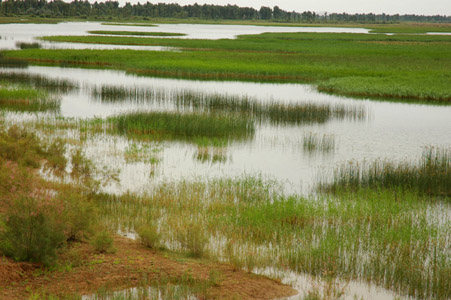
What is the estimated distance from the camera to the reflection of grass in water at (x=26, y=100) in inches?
1016

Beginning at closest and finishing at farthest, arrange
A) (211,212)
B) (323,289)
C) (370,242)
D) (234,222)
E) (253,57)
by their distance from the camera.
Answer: (323,289) < (370,242) < (234,222) < (211,212) < (253,57)

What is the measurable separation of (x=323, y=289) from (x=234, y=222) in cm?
301

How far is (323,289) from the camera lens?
8062mm

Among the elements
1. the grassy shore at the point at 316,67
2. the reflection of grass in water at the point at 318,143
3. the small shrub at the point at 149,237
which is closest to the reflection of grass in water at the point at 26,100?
the reflection of grass in water at the point at 318,143

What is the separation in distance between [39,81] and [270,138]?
2074 cm

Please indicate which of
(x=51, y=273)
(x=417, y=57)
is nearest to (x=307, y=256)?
(x=51, y=273)

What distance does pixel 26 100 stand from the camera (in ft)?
88.4

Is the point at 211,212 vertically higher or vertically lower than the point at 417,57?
lower

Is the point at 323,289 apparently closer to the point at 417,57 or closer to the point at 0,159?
the point at 0,159

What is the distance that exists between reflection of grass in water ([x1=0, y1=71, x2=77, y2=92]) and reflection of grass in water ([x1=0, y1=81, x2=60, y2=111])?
3.73 m

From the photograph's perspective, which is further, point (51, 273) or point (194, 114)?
point (194, 114)

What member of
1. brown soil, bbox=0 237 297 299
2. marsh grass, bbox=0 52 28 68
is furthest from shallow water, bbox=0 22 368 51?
brown soil, bbox=0 237 297 299

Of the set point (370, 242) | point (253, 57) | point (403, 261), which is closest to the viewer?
point (403, 261)

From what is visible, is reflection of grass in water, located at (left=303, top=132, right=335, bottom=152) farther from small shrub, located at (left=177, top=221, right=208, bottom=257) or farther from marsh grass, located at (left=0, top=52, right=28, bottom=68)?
marsh grass, located at (left=0, top=52, right=28, bottom=68)
